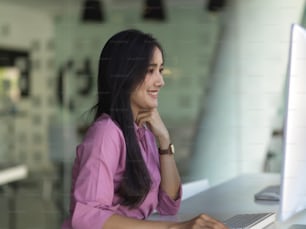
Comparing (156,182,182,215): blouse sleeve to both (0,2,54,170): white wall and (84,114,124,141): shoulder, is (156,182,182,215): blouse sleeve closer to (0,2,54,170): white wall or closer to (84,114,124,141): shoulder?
(84,114,124,141): shoulder

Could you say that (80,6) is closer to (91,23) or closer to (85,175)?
(91,23)

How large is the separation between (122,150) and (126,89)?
0.30ft

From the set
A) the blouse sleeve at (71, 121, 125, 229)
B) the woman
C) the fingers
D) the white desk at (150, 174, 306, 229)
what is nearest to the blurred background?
the white desk at (150, 174, 306, 229)

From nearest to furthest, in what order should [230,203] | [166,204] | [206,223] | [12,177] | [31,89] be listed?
[206,223]
[166,204]
[230,203]
[12,177]
[31,89]

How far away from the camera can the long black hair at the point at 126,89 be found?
991 millimetres

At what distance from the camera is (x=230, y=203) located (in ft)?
4.32

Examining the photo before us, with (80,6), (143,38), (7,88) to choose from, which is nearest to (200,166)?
(80,6)

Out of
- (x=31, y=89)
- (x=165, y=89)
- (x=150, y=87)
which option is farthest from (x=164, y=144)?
(x=31, y=89)

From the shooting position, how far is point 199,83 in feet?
11.3

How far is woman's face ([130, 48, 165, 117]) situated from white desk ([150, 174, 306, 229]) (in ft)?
0.68

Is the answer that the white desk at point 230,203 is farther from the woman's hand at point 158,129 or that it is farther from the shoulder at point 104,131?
the shoulder at point 104,131

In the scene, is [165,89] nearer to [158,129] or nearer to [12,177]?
[12,177]

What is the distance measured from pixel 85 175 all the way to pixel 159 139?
0.30 m

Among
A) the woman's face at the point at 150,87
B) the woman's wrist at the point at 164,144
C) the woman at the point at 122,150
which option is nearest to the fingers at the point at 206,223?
the woman at the point at 122,150
